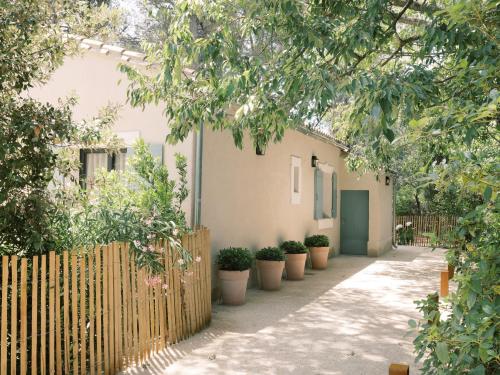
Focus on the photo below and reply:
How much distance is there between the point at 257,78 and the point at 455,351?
11.1 ft

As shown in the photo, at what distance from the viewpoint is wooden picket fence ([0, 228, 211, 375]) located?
3.87 metres

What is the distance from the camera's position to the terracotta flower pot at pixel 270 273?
9266mm

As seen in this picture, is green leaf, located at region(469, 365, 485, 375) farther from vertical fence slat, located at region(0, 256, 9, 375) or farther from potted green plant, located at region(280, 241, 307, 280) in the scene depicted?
potted green plant, located at region(280, 241, 307, 280)

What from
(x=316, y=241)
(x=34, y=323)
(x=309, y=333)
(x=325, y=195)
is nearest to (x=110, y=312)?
(x=34, y=323)

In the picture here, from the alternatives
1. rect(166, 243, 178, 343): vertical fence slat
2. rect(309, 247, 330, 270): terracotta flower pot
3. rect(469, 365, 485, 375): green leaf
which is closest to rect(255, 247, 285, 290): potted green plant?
rect(309, 247, 330, 270): terracotta flower pot

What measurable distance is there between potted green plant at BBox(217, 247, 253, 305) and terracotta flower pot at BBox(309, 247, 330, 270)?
459 centimetres

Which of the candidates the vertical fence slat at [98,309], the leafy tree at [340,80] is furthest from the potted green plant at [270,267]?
the vertical fence slat at [98,309]

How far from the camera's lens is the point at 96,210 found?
531cm

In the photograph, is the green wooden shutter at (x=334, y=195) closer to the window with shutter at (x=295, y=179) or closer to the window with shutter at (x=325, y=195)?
the window with shutter at (x=325, y=195)

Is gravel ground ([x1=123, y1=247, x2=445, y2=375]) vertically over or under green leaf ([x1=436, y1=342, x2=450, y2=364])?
under

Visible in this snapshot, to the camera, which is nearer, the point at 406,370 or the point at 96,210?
the point at 406,370

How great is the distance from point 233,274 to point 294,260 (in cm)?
307

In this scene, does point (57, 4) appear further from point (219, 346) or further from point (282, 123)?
point (219, 346)

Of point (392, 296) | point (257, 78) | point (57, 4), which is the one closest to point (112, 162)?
point (57, 4)
